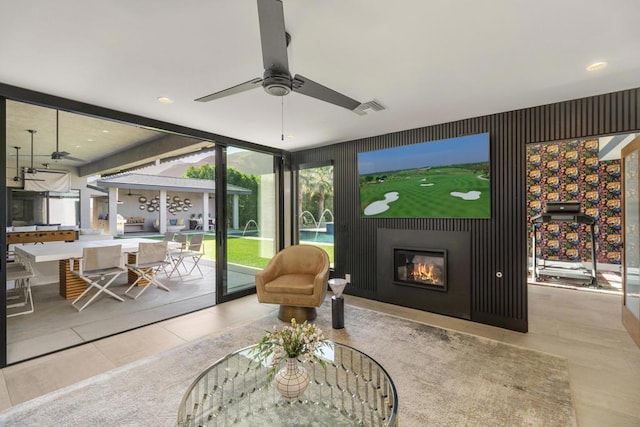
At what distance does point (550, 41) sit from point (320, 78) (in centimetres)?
171

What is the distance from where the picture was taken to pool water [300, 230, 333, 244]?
537 cm

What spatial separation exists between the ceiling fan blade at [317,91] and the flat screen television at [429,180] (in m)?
2.07

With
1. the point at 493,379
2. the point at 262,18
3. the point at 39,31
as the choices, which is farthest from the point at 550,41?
the point at 39,31

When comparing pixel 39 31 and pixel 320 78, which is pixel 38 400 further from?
pixel 320 78

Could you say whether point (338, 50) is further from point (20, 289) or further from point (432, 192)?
point (20, 289)

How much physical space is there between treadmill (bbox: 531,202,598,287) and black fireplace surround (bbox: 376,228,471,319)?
288 centimetres

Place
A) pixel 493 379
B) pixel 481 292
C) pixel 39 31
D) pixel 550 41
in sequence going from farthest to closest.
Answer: pixel 481 292, pixel 493 379, pixel 550 41, pixel 39 31

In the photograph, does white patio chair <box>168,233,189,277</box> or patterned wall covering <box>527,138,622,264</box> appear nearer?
patterned wall covering <box>527,138,622,264</box>

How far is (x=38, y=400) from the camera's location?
2143mm

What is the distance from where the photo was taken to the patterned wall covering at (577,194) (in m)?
6.06

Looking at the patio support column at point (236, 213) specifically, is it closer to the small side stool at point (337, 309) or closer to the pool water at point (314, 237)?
the pool water at point (314, 237)

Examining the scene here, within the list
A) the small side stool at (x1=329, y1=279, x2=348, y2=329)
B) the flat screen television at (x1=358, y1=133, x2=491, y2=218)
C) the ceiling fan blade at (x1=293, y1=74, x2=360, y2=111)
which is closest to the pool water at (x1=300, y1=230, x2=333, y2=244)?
the flat screen television at (x1=358, y1=133, x2=491, y2=218)

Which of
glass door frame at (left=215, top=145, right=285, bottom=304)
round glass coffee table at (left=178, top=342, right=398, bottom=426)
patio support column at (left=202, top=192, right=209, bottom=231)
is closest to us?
round glass coffee table at (left=178, top=342, right=398, bottom=426)

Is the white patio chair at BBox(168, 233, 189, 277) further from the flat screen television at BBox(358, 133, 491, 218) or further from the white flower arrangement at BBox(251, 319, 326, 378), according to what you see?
Result: the white flower arrangement at BBox(251, 319, 326, 378)
